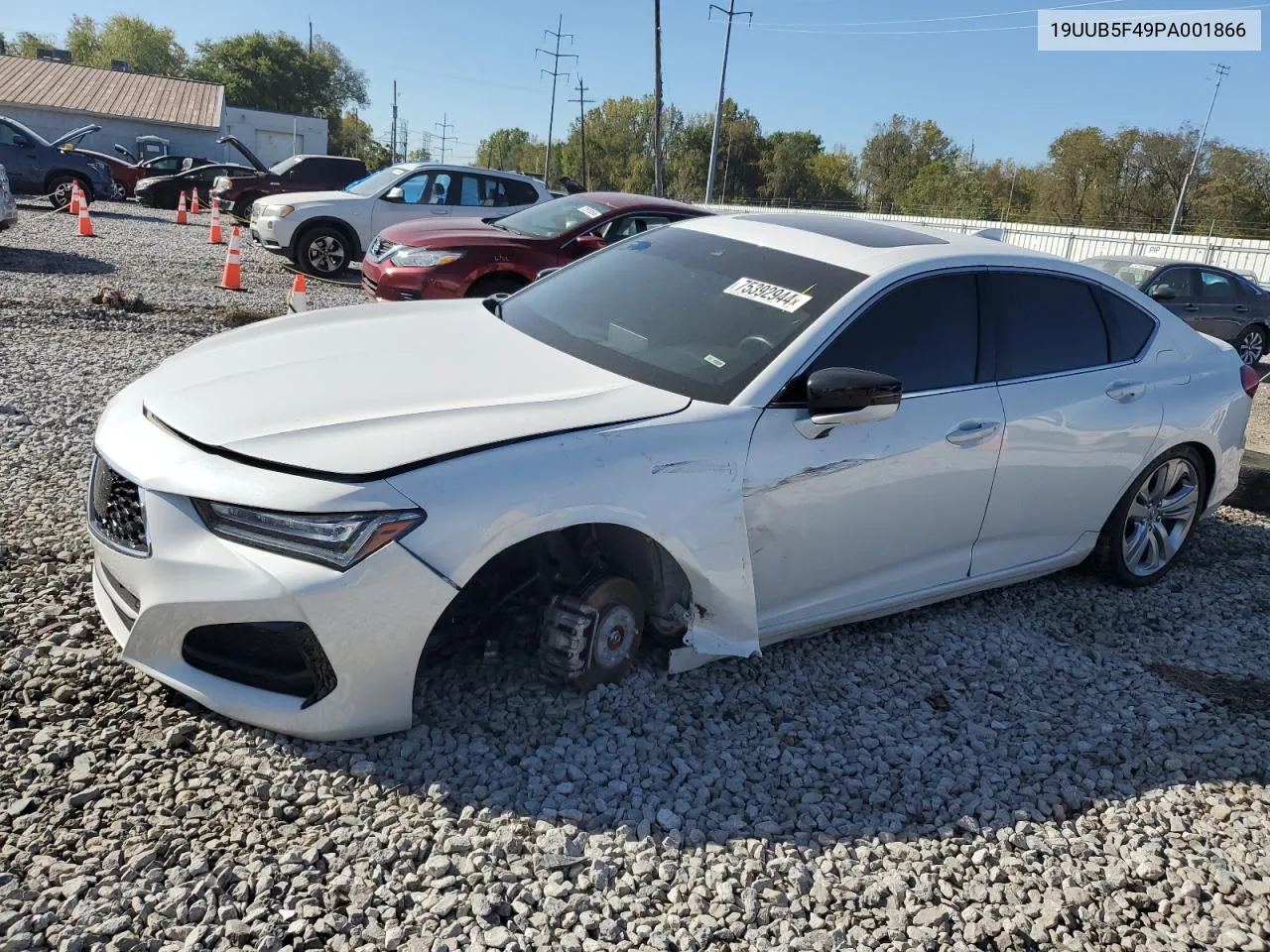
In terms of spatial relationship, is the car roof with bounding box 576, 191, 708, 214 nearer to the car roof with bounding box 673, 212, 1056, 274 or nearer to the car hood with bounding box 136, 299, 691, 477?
the car roof with bounding box 673, 212, 1056, 274

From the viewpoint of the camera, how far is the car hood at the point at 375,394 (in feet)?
9.07

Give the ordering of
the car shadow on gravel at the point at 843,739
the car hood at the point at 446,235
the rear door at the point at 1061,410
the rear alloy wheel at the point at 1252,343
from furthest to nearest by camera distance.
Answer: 1. the rear alloy wheel at the point at 1252,343
2. the car hood at the point at 446,235
3. the rear door at the point at 1061,410
4. the car shadow on gravel at the point at 843,739

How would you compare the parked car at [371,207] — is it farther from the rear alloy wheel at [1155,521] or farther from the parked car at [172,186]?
the parked car at [172,186]

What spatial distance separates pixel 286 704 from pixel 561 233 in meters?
7.33

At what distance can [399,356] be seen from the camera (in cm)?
347

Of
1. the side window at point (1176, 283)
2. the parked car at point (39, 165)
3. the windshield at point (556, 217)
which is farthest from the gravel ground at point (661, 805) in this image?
the parked car at point (39, 165)

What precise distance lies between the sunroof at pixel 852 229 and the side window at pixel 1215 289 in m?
11.3

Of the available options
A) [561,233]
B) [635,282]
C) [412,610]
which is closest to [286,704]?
[412,610]

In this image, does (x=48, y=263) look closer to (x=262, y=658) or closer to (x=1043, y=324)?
(x=262, y=658)

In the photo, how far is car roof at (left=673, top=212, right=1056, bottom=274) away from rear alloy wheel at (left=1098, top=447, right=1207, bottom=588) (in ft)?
3.87

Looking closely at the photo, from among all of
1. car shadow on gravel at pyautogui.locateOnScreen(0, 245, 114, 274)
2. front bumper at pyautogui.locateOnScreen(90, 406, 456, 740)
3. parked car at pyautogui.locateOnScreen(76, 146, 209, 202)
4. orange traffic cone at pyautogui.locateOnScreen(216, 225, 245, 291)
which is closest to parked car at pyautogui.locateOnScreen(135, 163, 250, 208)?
parked car at pyautogui.locateOnScreen(76, 146, 209, 202)

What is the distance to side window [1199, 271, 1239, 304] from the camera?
1366cm

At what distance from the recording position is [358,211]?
43.2 ft

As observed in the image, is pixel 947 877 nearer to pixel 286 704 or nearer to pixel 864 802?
pixel 864 802
